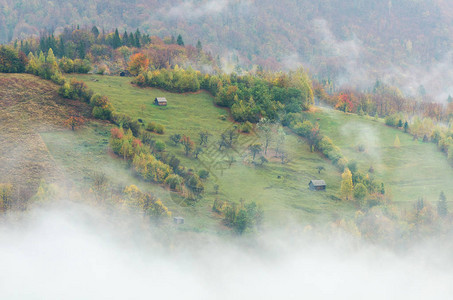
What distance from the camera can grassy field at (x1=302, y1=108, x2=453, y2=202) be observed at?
15125 centimetres

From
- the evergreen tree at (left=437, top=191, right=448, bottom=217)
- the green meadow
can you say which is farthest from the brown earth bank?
the evergreen tree at (left=437, top=191, right=448, bottom=217)

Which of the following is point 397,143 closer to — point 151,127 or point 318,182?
point 318,182

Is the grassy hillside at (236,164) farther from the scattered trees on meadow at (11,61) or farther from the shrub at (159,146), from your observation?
the scattered trees on meadow at (11,61)

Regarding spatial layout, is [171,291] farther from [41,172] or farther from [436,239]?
[436,239]

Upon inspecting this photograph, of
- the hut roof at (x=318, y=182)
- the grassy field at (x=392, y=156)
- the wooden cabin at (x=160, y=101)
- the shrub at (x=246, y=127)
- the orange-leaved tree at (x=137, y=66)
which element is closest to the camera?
the hut roof at (x=318, y=182)

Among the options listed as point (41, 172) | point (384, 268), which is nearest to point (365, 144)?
point (384, 268)

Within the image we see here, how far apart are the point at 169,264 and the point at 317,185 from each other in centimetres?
4560

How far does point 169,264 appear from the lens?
113 meters

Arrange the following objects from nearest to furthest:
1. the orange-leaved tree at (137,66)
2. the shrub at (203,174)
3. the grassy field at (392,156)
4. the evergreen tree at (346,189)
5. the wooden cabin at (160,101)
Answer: the shrub at (203,174) < the evergreen tree at (346,189) < the grassy field at (392,156) < the wooden cabin at (160,101) < the orange-leaved tree at (137,66)

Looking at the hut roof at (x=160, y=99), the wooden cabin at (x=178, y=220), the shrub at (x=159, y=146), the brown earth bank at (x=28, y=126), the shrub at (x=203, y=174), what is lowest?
the wooden cabin at (x=178, y=220)

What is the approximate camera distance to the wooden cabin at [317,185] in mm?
140500

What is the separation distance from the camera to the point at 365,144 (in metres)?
172

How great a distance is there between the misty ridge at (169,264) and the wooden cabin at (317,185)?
17.6 m

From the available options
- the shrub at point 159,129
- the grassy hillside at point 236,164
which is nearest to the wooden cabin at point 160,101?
the grassy hillside at point 236,164
